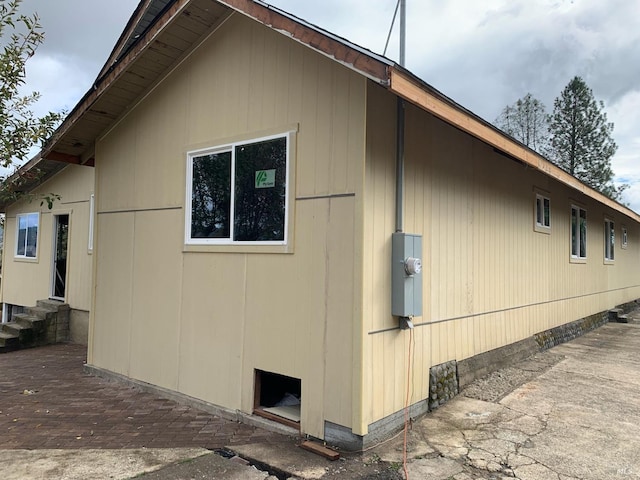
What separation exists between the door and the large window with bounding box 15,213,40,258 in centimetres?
87

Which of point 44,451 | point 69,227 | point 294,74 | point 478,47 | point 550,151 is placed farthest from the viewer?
point 550,151

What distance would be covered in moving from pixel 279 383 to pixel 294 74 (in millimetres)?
3153

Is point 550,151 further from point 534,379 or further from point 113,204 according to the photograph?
A: point 113,204

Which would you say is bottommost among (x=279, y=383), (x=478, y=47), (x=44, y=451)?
(x=44, y=451)

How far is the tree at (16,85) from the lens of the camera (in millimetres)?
4508

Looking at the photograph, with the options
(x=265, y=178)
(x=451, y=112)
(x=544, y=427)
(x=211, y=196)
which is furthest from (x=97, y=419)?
(x=451, y=112)

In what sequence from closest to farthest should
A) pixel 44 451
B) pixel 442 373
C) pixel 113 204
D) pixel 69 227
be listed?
pixel 44 451, pixel 442 373, pixel 113 204, pixel 69 227

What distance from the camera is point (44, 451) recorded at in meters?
3.83

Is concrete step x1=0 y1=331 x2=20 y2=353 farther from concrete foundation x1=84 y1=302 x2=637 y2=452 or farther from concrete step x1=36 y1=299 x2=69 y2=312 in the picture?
concrete foundation x1=84 y1=302 x2=637 y2=452

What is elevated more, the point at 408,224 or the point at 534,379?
the point at 408,224

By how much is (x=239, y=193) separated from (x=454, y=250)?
8.07 feet

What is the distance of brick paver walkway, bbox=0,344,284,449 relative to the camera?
13.4 ft

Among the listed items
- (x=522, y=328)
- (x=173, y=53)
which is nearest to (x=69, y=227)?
(x=173, y=53)

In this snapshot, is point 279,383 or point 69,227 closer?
point 279,383
